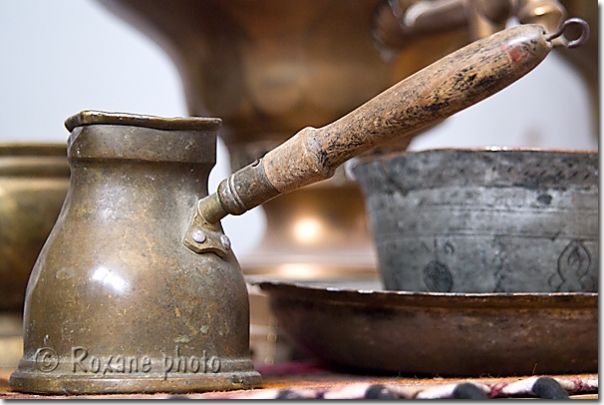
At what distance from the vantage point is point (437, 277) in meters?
0.64

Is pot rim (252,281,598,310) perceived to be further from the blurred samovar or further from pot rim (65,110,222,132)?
the blurred samovar

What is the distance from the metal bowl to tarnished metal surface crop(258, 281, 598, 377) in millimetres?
249

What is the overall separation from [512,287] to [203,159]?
27 centimetres

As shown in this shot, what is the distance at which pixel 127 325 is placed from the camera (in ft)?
1.52

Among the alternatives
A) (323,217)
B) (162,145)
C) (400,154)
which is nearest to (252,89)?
(323,217)

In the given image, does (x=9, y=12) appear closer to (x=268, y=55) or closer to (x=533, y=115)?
(x=268, y=55)

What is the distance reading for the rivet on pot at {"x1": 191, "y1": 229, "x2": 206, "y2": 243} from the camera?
0.49 m

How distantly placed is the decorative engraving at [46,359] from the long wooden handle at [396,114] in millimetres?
127

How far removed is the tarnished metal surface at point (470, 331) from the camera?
541 millimetres

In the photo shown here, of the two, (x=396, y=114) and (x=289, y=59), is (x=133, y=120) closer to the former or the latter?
(x=396, y=114)

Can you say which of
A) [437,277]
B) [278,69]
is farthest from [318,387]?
[278,69]

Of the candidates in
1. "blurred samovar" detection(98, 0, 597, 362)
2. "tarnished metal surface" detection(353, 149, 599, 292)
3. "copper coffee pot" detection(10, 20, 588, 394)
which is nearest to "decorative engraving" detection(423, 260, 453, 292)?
"tarnished metal surface" detection(353, 149, 599, 292)

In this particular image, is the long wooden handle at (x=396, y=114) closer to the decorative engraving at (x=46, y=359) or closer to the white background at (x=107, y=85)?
the decorative engraving at (x=46, y=359)

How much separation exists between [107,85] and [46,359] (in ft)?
3.25
